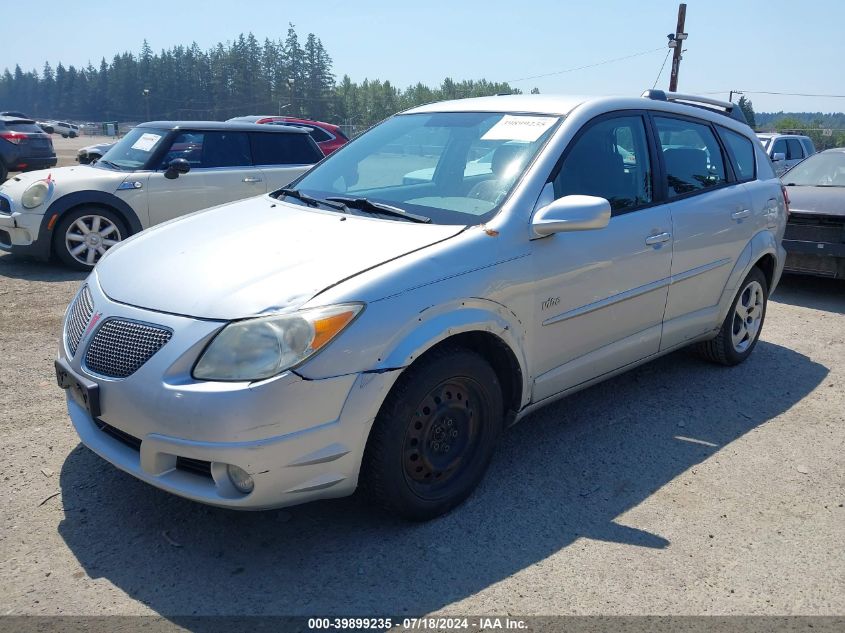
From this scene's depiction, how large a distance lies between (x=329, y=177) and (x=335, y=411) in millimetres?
1893

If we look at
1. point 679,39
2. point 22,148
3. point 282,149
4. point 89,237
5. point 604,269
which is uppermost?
point 679,39

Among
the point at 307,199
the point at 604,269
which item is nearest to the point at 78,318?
the point at 307,199

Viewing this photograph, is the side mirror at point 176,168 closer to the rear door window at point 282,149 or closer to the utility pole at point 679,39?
the rear door window at point 282,149

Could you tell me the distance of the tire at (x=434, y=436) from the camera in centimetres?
288

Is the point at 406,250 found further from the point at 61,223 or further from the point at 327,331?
the point at 61,223

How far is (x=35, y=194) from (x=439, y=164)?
558 centimetres

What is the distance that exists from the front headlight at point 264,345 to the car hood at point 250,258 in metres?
0.06

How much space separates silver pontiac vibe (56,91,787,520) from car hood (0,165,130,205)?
4496mm

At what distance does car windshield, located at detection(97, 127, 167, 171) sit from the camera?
8273 mm

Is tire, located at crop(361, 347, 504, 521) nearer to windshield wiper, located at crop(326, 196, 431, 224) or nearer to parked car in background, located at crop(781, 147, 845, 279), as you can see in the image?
windshield wiper, located at crop(326, 196, 431, 224)

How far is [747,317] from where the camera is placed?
17.4 ft

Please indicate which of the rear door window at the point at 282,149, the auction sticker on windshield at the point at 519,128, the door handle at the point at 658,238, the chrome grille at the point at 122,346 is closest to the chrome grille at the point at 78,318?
the chrome grille at the point at 122,346

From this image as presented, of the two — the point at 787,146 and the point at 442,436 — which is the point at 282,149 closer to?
the point at 442,436

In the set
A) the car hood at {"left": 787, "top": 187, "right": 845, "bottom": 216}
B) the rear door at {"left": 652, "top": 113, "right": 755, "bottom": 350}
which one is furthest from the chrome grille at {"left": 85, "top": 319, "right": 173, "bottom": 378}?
the car hood at {"left": 787, "top": 187, "right": 845, "bottom": 216}
